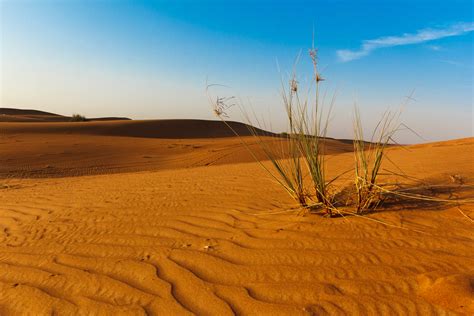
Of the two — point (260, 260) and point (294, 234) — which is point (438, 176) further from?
point (260, 260)

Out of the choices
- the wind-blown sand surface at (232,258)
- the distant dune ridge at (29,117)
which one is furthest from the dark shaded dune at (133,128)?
the wind-blown sand surface at (232,258)

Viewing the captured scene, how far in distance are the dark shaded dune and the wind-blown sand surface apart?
52.6ft

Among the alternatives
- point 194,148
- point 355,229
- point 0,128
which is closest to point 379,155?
point 355,229

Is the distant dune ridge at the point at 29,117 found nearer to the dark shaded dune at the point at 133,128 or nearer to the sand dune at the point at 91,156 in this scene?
the dark shaded dune at the point at 133,128

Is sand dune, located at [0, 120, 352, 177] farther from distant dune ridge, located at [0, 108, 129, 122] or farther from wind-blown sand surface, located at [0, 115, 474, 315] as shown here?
distant dune ridge, located at [0, 108, 129, 122]

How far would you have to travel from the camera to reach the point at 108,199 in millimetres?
4898

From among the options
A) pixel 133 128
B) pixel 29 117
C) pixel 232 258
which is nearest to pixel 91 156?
pixel 232 258

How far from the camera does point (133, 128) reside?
25.9m

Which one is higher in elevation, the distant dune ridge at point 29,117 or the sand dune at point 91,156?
the distant dune ridge at point 29,117

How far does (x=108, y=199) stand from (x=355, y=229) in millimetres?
3540

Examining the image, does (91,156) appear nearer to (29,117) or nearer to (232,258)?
(232,258)

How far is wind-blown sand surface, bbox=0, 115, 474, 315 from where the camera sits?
205 centimetres

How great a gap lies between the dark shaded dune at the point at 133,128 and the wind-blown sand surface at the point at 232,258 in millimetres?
16037

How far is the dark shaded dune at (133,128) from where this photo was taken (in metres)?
18.4
